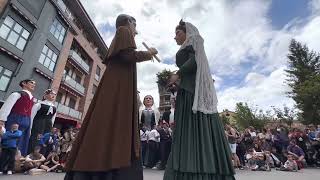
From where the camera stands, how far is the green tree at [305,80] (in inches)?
1143

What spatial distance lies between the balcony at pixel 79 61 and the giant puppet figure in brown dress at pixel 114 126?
26247 millimetres

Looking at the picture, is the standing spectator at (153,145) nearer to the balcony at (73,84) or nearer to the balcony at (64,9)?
the balcony at (64,9)

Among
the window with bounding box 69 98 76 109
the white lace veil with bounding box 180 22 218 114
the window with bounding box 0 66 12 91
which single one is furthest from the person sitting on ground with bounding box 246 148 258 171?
the window with bounding box 69 98 76 109

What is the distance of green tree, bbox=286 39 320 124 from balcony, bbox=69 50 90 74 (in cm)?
2541

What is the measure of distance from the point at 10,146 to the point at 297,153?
10446 mm

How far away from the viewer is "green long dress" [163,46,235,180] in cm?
265

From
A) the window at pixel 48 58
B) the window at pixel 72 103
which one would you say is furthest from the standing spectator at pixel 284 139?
the window at pixel 72 103

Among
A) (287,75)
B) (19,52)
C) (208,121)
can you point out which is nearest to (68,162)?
(208,121)

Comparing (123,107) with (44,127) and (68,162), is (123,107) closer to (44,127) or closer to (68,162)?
(68,162)

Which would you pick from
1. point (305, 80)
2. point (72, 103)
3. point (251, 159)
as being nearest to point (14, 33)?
point (72, 103)

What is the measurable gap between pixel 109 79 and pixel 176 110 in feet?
2.89

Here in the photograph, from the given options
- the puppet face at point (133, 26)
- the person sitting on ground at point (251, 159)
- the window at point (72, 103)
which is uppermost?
the window at point (72, 103)

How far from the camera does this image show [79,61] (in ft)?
97.0

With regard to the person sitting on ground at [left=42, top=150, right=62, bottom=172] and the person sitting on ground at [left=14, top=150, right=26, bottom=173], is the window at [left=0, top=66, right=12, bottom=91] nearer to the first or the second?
the person sitting on ground at [left=42, top=150, right=62, bottom=172]
